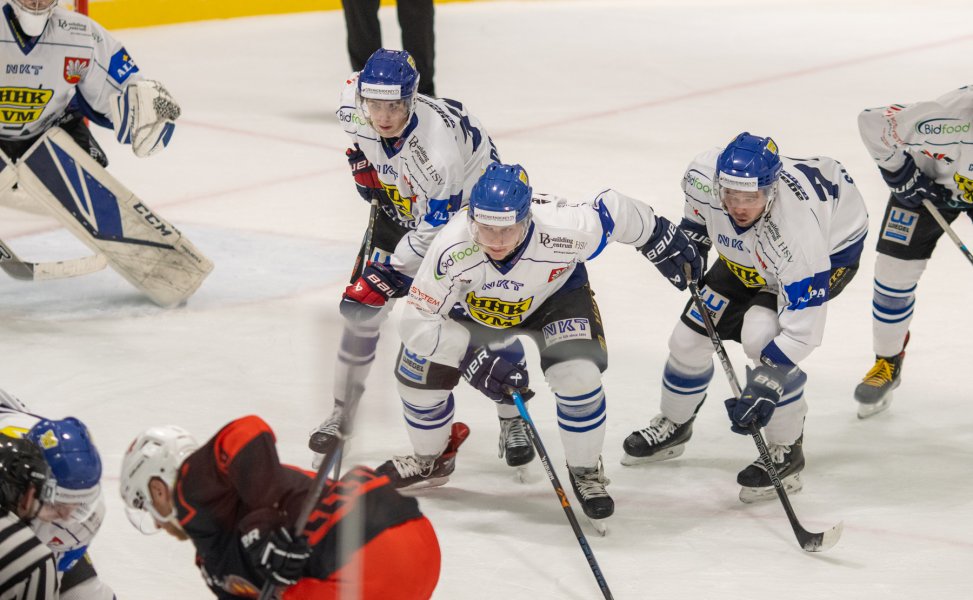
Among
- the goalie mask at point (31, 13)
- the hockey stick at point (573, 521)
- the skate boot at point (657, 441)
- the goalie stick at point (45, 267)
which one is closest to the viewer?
the hockey stick at point (573, 521)

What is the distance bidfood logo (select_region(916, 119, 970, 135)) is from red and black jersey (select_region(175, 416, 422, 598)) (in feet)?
7.19

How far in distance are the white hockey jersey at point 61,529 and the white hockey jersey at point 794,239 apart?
5.66 ft

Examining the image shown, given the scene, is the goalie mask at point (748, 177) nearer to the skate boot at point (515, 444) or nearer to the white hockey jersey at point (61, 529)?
the skate boot at point (515, 444)

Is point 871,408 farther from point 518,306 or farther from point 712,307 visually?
point 518,306

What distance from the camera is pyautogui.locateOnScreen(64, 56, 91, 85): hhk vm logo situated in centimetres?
492

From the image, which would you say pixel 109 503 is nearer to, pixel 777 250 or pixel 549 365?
pixel 549 365

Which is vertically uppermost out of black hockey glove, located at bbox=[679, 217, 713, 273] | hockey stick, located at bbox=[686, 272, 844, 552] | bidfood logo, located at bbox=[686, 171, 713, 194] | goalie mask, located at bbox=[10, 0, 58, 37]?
bidfood logo, located at bbox=[686, 171, 713, 194]

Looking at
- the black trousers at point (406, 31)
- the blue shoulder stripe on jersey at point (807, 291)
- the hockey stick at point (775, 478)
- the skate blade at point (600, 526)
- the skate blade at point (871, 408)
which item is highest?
the blue shoulder stripe on jersey at point (807, 291)

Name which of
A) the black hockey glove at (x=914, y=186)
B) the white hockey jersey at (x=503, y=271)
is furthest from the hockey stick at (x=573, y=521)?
the black hockey glove at (x=914, y=186)

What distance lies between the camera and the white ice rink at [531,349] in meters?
3.42

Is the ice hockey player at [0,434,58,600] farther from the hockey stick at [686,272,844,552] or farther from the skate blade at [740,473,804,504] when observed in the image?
the skate blade at [740,473,804,504]

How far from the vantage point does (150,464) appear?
8.14 ft

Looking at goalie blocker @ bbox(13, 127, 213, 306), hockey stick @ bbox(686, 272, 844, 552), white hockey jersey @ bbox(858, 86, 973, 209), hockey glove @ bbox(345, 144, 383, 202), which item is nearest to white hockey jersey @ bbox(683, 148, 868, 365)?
hockey stick @ bbox(686, 272, 844, 552)

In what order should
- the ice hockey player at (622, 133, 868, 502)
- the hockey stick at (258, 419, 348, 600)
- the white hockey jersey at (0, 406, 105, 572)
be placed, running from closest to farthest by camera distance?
1. the hockey stick at (258, 419, 348, 600)
2. the white hockey jersey at (0, 406, 105, 572)
3. the ice hockey player at (622, 133, 868, 502)
